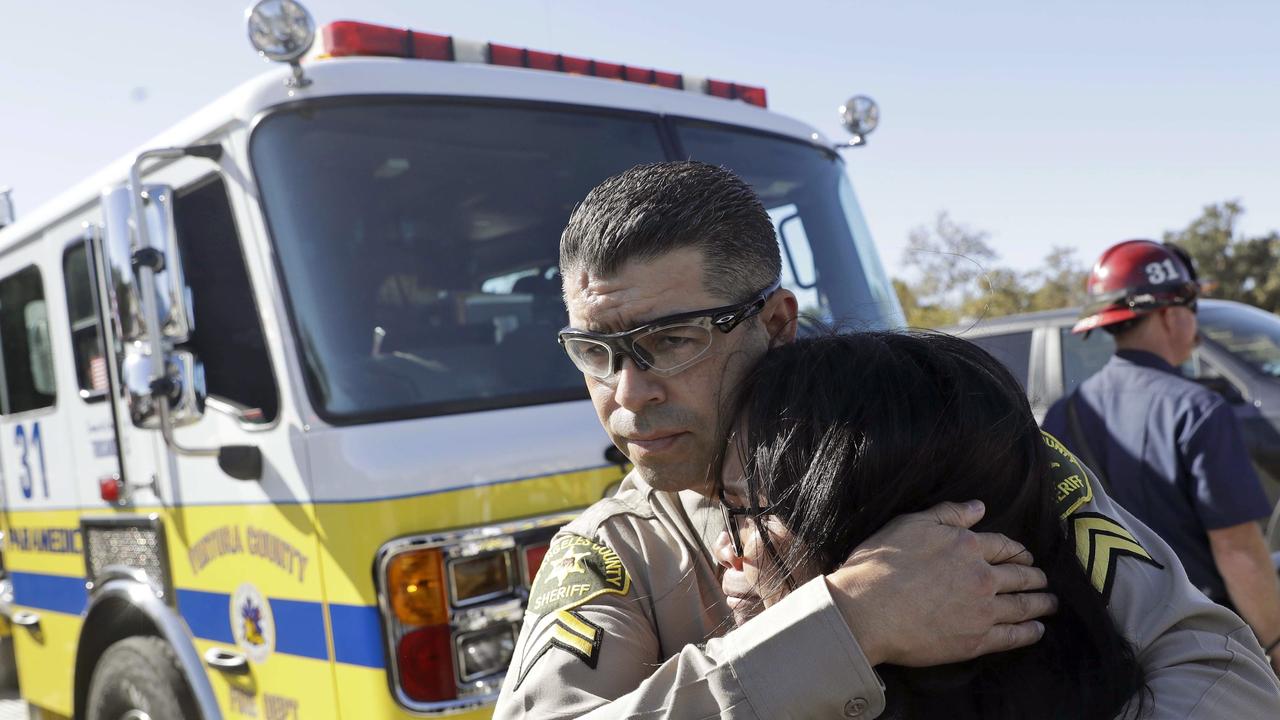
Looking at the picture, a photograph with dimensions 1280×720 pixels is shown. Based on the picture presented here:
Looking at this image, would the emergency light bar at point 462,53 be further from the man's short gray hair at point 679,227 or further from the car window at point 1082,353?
the car window at point 1082,353

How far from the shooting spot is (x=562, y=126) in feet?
10.2

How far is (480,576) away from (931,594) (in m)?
1.56

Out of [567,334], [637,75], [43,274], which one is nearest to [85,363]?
[43,274]

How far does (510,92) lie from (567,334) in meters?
1.66

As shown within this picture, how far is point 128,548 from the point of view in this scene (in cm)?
329

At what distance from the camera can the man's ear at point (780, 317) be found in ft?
5.44

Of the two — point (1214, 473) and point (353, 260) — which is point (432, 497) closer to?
point (353, 260)

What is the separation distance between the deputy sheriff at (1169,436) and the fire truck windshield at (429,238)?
0.64m

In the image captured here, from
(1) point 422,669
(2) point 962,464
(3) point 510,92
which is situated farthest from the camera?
(3) point 510,92

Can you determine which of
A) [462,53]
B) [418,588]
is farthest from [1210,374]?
[418,588]

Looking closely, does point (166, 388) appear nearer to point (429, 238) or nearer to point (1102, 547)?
point (429, 238)

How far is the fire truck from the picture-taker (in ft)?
8.05

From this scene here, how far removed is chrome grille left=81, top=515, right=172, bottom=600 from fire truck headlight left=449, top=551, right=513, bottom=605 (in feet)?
3.70

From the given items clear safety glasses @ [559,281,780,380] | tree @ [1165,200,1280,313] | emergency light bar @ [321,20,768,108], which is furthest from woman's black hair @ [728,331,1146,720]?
tree @ [1165,200,1280,313]
